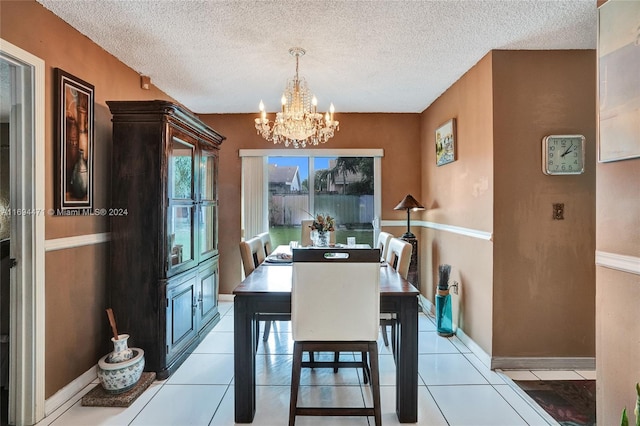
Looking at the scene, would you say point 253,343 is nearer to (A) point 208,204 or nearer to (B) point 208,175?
(A) point 208,204

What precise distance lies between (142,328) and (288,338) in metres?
1.33

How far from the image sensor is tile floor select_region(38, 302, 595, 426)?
2051 mm

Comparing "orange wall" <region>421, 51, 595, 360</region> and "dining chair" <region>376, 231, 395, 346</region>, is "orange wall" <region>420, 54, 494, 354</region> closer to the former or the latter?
"orange wall" <region>421, 51, 595, 360</region>

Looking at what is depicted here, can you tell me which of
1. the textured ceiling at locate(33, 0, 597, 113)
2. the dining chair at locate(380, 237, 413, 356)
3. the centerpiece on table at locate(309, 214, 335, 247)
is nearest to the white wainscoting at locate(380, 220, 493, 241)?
the dining chair at locate(380, 237, 413, 356)

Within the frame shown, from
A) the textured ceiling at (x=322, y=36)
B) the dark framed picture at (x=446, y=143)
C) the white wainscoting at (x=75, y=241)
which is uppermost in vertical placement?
the textured ceiling at (x=322, y=36)

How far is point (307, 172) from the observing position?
186 inches

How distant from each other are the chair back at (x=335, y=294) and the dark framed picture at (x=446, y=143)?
213cm

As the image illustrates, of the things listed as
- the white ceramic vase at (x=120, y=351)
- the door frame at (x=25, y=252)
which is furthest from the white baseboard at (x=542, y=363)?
the door frame at (x=25, y=252)

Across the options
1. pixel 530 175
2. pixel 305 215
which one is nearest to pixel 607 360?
pixel 530 175

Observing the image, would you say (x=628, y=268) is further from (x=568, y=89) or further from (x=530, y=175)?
(x=568, y=89)

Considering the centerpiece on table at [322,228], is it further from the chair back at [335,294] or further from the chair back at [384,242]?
the chair back at [335,294]

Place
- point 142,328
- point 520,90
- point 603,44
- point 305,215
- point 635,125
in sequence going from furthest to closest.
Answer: point 305,215
point 520,90
point 142,328
point 603,44
point 635,125

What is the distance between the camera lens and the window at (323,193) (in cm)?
468

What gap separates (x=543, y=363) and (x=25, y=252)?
370 centimetres
